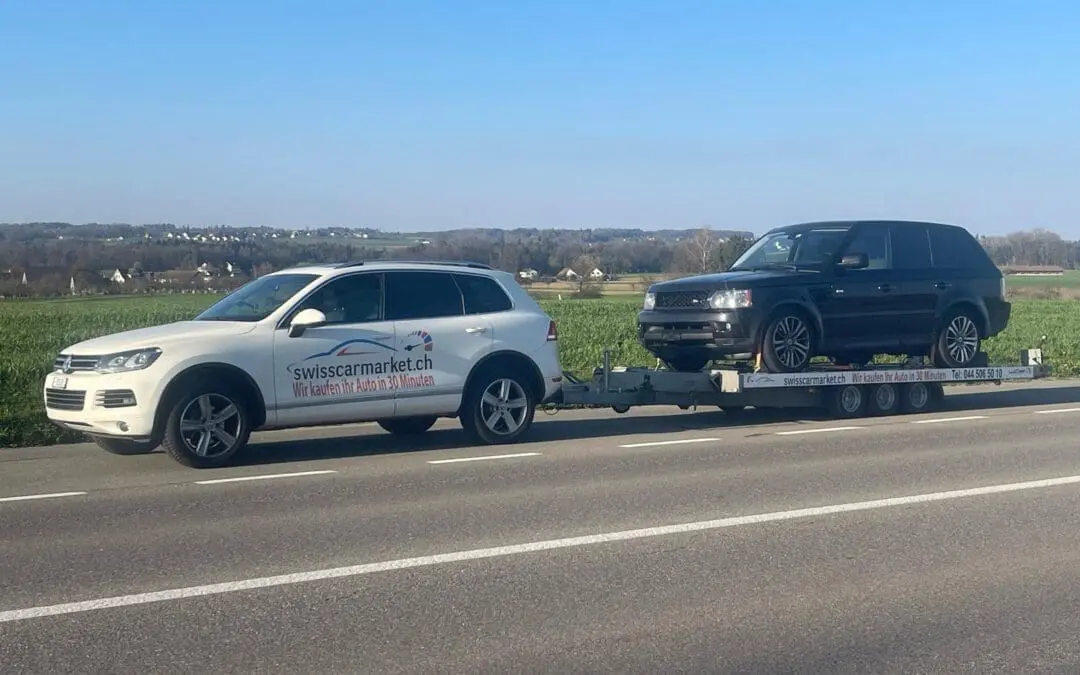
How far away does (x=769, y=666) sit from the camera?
537cm

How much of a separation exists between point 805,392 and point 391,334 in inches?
208

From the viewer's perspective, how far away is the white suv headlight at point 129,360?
1043cm

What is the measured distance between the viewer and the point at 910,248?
15.3 metres

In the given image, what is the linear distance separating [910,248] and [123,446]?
9403 millimetres

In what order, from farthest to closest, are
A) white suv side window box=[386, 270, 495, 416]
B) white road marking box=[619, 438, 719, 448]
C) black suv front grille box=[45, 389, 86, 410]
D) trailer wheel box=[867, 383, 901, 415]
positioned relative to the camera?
trailer wheel box=[867, 383, 901, 415] → white road marking box=[619, 438, 719, 448] → white suv side window box=[386, 270, 495, 416] → black suv front grille box=[45, 389, 86, 410]

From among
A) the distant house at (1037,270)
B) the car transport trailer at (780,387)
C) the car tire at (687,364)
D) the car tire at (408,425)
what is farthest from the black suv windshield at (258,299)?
the distant house at (1037,270)

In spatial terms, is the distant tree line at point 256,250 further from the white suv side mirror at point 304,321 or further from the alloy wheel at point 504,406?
the white suv side mirror at point 304,321

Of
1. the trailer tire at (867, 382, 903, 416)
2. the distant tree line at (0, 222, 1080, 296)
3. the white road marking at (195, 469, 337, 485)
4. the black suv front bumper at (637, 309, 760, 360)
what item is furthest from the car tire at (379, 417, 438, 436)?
the distant tree line at (0, 222, 1080, 296)

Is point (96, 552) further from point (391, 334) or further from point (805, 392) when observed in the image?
point (805, 392)

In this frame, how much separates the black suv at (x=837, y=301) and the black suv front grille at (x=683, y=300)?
0.04 feet

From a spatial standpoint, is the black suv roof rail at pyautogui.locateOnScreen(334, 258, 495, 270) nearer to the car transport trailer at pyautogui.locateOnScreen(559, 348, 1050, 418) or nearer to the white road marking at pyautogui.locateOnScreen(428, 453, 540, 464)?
the car transport trailer at pyautogui.locateOnScreen(559, 348, 1050, 418)

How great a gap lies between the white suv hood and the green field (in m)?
2.71

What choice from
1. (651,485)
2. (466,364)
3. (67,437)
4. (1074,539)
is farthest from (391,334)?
(1074,539)

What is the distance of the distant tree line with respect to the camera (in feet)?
105
